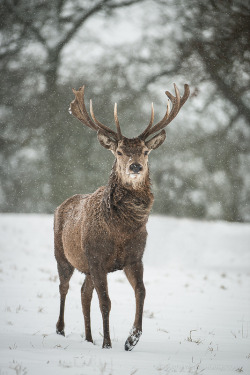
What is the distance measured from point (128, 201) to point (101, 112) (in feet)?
36.7

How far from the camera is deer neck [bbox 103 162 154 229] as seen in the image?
497 centimetres

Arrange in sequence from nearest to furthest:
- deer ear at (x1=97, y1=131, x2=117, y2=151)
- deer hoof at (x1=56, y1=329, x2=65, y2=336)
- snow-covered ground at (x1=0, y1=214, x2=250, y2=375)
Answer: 1. snow-covered ground at (x1=0, y1=214, x2=250, y2=375)
2. deer ear at (x1=97, y1=131, x2=117, y2=151)
3. deer hoof at (x1=56, y1=329, x2=65, y2=336)

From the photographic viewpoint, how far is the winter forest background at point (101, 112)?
51.4 feet

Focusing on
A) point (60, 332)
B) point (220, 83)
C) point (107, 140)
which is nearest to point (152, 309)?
point (60, 332)

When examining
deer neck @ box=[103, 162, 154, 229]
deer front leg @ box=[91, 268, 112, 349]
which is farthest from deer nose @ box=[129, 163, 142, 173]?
deer front leg @ box=[91, 268, 112, 349]

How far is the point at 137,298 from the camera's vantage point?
4891mm

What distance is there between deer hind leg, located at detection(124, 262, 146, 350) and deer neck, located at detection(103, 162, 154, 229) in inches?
17.3

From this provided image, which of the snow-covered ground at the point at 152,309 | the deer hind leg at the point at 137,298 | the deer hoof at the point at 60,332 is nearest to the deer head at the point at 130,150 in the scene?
the deer hind leg at the point at 137,298

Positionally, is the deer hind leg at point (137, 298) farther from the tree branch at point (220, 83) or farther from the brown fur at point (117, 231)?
the tree branch at point (220, 83)

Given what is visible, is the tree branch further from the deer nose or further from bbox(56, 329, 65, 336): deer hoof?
bbox(56, 329, 65, 336): deer hoof

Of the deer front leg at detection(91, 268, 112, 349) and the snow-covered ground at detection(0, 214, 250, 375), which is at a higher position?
the deer front leg at detection(91, 268, 112, 349)

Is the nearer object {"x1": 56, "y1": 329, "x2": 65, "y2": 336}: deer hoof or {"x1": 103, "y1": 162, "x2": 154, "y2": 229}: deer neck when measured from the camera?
{"x1": 103, "y1": 162, "x2": 154, "y2": 229}: deer neck

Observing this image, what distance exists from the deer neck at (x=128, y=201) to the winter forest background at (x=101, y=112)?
1035 centimetres

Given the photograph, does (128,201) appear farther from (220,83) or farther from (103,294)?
(220,83)
